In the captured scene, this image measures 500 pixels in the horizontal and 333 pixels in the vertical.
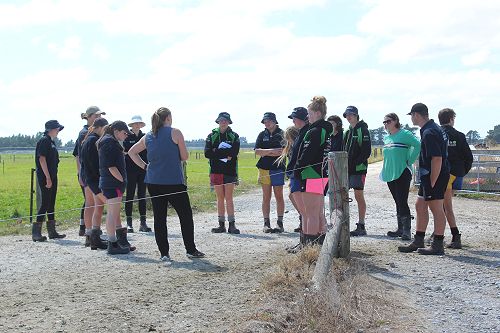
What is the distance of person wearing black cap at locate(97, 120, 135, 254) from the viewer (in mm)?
8461

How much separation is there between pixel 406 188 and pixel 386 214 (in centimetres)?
395

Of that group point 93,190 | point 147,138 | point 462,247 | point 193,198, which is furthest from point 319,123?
point 193,198

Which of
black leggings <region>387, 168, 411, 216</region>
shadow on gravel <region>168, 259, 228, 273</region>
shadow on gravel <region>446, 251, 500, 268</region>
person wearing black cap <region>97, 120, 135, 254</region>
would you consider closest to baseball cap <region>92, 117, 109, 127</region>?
person wearing black cap <region>97, 120, 135, 254</region>

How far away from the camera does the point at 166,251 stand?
7875 mm

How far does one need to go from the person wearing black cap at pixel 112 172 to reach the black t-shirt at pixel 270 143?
272 cm

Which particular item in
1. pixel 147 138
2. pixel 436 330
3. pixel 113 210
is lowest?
Result: pixel 436 330

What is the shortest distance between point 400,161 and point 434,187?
1572 millimetres

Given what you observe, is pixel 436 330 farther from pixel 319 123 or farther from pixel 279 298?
pixel 319 123

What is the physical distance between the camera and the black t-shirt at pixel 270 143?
10.5 meters

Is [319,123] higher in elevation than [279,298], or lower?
higher

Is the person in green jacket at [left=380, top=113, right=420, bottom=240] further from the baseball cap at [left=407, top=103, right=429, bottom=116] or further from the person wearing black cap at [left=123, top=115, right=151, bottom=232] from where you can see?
the person wearing black cap at [left=123, top=115, right=151, bottom=232]

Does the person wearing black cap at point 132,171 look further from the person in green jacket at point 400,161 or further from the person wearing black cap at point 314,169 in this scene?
the person in green jacket at point 400,161

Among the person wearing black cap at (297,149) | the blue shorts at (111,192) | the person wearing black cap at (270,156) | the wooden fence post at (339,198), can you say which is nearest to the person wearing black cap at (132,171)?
the person wearing black cap at (270,156)

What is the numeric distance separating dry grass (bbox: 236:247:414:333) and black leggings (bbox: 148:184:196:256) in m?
1.72
